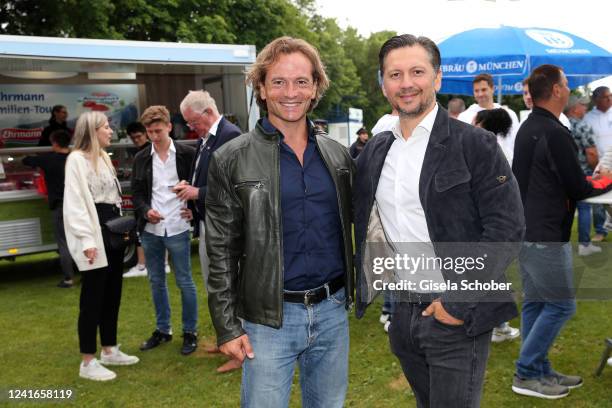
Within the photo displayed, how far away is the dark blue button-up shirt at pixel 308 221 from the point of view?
91.4 inches

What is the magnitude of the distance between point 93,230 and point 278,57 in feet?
8.52

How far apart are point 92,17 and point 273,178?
15.3m

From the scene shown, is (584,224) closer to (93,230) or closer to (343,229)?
(93,230)

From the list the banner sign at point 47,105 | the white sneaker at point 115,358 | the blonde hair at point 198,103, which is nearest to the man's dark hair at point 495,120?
the blonde hair at point 198,103

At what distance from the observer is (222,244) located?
7.52ft

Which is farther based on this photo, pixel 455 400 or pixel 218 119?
pixel 218 119

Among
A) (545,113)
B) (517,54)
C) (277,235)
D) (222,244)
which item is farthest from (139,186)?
(517,54)

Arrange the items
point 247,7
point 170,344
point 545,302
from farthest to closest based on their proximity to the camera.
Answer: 1. point 247,7
2. point 170,344
3. point 545,302

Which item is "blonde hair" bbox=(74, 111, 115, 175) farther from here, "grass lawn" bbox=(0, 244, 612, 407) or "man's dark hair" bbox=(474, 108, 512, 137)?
"man's dark hair" bbox=(474, 108, 512, 137)

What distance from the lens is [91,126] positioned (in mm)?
4469

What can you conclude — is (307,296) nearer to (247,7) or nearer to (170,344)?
(170,344)

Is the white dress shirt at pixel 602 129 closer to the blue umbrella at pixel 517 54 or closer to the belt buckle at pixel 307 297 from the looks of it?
the blue umbrella at pixel 517 54

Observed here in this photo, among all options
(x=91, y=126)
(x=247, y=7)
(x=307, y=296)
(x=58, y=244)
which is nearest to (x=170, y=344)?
(x=91, y=126)

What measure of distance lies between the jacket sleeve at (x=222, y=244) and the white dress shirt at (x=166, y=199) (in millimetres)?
2696
